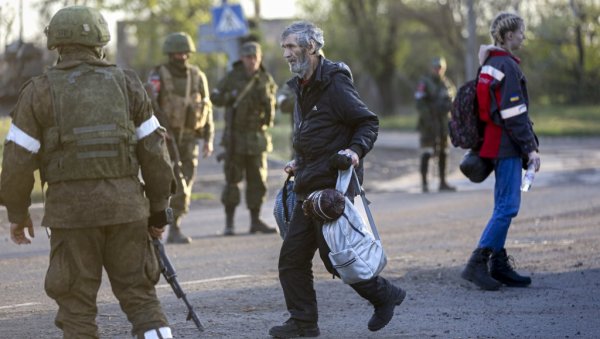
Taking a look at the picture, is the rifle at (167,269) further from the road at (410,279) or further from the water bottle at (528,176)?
the water bottle at (528,176)

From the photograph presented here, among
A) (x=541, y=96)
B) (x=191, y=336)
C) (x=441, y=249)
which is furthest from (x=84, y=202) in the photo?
(x=541, y=96)

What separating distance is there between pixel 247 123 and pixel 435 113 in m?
5.34

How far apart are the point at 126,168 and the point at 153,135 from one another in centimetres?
23

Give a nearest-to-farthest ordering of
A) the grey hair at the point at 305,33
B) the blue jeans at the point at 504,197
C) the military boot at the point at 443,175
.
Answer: the grey hair at the point at 305,33
the blue jeans at the point at 504,197
the military boot at the point at 443,175

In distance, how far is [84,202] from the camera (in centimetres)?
608

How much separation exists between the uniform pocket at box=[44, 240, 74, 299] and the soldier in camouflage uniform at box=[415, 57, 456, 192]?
40.8ft

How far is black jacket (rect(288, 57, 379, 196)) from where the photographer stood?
746cm

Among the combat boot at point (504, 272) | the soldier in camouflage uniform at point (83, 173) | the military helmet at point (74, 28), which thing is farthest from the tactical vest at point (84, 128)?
the combat boot at point (504, 272)

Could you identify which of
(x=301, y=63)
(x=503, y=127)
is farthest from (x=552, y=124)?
(x=301, y=63)

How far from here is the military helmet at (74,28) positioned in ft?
20.1

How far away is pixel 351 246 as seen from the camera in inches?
287

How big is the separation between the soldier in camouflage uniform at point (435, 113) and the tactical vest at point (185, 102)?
611 cm

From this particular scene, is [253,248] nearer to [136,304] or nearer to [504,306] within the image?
[504,306]

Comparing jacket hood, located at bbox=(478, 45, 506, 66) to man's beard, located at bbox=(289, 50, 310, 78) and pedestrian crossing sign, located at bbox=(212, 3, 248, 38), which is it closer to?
man's beard, located at bbox=(289, 50, 310, 78)
